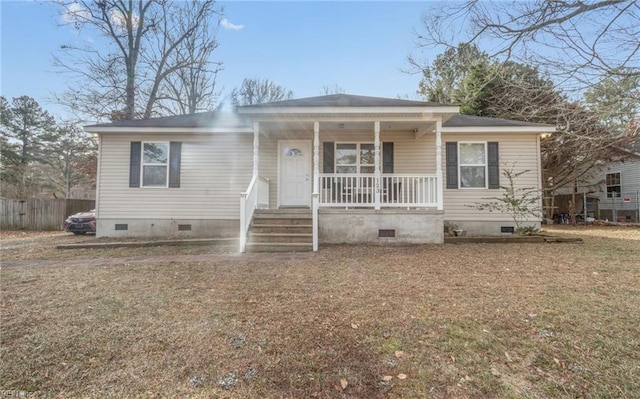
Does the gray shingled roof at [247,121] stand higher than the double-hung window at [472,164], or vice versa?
the gray shingled roof at [247,121]

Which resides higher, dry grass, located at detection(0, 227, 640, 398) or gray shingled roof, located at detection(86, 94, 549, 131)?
gray shingled roof, located at detection(86, 94, 549, 131)

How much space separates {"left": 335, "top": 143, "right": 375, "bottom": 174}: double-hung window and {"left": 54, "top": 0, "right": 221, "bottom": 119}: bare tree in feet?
39.2

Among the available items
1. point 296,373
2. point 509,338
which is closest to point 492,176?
point 509,338

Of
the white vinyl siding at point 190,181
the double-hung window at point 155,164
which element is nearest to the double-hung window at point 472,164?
the white vinyl siding at point 190,181

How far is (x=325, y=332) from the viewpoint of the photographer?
2.57 m

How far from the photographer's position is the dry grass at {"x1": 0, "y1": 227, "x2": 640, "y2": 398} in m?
1.93

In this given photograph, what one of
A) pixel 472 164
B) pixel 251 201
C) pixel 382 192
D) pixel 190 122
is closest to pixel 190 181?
pixel 190 122

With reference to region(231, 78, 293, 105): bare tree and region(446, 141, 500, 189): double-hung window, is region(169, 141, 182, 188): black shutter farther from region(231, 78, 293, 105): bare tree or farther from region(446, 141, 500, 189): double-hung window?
region(231, 78, 293, 105): bare tree

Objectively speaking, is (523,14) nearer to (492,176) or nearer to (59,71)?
(492,176)

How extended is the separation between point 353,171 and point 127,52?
1409 centimetres

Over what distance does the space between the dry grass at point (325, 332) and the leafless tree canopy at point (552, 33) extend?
341 centimetres

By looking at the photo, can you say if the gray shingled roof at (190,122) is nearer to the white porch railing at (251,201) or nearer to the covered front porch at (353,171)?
the covered front porch at (353,171)

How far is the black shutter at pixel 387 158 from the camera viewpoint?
9078 mm

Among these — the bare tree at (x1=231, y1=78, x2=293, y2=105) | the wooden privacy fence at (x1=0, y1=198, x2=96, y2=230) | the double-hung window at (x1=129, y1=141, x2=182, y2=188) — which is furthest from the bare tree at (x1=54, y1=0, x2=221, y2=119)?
the double-hung window at (x1=129, y1=141, x2=182, y2=188)
